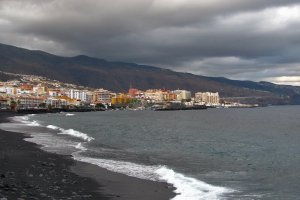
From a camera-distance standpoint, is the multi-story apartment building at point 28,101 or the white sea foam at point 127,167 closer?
the white sea foam at point 127,167

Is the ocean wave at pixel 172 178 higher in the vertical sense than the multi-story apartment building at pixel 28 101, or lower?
lower

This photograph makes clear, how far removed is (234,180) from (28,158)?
1262cm

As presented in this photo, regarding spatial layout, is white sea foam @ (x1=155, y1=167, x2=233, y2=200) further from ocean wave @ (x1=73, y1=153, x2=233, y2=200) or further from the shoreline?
the shoreline

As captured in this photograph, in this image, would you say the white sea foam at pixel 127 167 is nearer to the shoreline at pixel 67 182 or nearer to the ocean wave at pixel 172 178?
the ocean wave at pixel 172 178

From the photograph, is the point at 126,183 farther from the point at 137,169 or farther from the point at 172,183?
the point at 137,169

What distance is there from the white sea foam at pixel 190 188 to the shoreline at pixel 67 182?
1.59ft

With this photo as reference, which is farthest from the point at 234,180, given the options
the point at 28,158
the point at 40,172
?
the point at 28,158

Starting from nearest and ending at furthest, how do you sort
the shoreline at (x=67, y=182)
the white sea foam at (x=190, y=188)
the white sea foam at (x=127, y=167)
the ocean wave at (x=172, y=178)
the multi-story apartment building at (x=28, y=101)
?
the shoreline at (x=67, y=182) → the white sea foam at (x=190, y=188) → the ocean wave at (x=172, y=178) → the white sea foam at (x=127, y=167) → the multi-story apartment building at (x=28, y=101)

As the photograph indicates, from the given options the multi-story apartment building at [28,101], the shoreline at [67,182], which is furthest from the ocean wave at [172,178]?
the multi-story apartment building at [28,101]

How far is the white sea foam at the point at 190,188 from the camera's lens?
683 inches

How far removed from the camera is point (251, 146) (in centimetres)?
4197

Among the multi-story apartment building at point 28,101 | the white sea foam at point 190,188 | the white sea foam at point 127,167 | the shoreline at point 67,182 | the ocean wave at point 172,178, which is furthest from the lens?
the multi-story apartment building at point 28,101

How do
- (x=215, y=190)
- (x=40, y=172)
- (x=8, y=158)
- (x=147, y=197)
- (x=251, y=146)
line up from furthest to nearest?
(x=251, y=146) < (x=8, y=158) < (x=40, y=172) < (x=215, y=190) < (x=147, y=197)

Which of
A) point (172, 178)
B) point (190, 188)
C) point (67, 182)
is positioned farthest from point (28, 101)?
point (190, 188)
